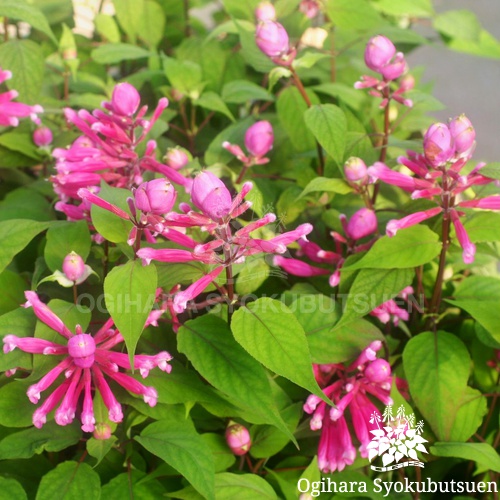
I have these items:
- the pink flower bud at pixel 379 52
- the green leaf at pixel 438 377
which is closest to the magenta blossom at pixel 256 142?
the pink flower bud at pixel 379 52

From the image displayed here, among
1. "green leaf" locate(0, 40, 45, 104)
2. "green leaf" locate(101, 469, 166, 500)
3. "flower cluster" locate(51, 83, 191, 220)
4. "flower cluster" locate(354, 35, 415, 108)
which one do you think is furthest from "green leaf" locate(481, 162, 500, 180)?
"green leaf" locate(0, 40, 45, 104)

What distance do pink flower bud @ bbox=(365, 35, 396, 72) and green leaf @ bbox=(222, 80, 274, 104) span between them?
0.15 metres

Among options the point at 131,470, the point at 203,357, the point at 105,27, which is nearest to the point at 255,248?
the point at 203,357

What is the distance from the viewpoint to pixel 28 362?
0.49m

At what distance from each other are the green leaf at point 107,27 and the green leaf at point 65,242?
421mm

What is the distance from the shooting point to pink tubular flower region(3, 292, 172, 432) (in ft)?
1.51

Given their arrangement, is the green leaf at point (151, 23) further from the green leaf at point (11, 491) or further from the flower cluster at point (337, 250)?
the green leaf at point (11, 491)

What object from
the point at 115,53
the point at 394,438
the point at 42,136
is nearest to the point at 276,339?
the point at 394,438

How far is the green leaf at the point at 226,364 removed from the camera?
1.51 ft

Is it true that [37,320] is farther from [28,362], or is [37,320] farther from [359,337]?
[359,337]

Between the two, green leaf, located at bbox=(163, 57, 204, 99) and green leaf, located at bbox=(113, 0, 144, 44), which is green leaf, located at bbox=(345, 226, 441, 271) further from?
green leaf, located at bbox=(113, 0, 144, 44)

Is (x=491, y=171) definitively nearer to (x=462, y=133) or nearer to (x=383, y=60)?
(x=462, y=133)

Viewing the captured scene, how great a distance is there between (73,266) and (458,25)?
63 cm

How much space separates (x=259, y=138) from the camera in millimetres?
625
